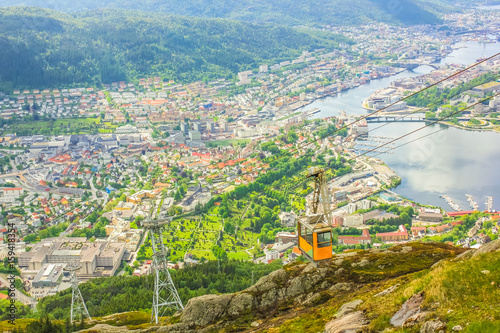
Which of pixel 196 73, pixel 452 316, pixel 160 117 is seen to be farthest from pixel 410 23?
pixel 452 316

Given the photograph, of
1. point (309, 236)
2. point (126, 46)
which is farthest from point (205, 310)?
point (126, 46)

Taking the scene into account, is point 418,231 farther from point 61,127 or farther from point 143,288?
point 61,127

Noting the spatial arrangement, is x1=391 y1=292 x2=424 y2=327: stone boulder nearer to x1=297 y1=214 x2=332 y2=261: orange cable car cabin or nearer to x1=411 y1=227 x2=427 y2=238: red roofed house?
x1=297 y1=214 x2=332 y2=261: orange cable car cabin

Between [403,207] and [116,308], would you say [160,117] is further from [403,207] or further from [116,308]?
[116,308]

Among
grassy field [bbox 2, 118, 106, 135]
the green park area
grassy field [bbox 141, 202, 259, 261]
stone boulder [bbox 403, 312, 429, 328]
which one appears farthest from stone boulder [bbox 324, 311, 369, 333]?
grassy field [bbox 2, 118, 106, 135]

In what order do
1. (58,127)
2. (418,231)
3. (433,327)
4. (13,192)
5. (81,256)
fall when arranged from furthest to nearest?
(58,127), (13,192), (418,231), (81,256), (433,327)

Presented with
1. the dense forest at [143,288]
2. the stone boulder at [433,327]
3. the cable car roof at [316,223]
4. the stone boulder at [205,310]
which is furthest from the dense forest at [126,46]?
the stone boulder at [433,327]
